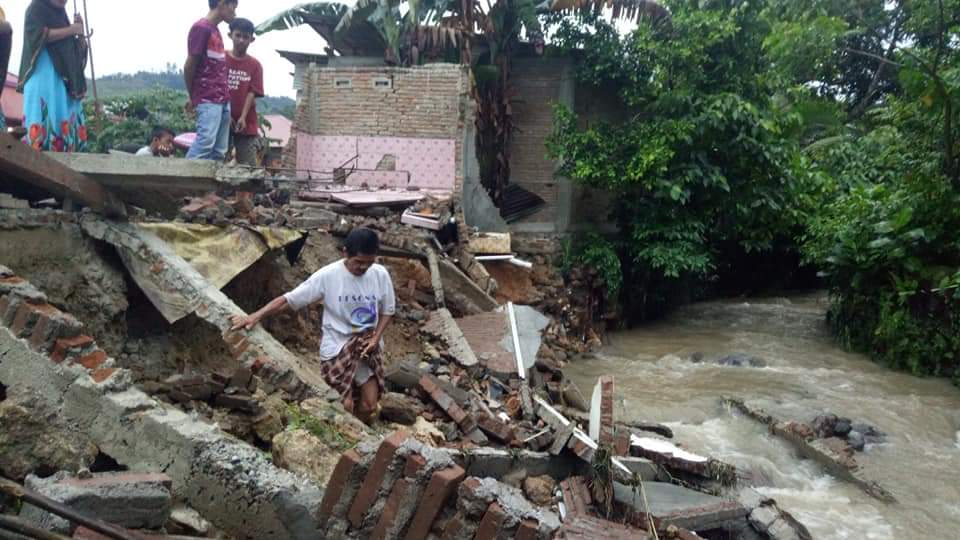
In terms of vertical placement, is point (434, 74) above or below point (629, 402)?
above

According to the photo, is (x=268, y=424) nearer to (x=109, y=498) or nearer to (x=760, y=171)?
(x=109, y=498)

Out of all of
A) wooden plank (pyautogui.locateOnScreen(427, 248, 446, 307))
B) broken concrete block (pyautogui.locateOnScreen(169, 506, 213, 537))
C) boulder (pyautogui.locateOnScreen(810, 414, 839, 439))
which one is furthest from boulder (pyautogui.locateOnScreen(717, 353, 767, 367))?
broken concrete block (pyautogui.locateOnScreen(169, 506, 213, 537))

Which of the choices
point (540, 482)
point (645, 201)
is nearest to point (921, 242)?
point (645, 201)

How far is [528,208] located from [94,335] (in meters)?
9.59

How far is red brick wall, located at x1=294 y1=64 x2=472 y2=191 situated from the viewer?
444 inches

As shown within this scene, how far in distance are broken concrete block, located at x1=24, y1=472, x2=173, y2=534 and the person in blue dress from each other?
10.6 ft

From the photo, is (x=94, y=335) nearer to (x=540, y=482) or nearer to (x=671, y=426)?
(x=540, y=482)

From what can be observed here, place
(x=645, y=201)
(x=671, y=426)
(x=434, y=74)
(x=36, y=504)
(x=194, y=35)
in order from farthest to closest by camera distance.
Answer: (x=645, y=201) → (x=434, y=74) → (x=671, y=426) → (x=194, y=35) → (x=36, y=504)

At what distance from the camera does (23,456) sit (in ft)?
9.66

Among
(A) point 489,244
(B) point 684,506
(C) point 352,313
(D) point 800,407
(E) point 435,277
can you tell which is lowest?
(D) point 800,407

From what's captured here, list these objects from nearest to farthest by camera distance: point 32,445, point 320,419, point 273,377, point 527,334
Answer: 1. point 32,445
2. point 320,419
3. point 273,377
4. point 527,334

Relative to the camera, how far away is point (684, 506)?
4.50 meters

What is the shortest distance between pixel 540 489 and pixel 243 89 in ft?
15.2

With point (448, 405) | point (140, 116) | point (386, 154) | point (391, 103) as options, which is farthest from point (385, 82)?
point (140, 116)
